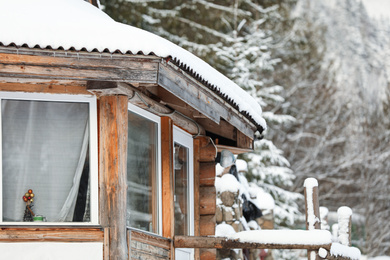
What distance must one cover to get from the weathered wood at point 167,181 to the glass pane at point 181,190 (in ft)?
1.64

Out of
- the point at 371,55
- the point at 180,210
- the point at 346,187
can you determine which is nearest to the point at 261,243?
the point at 180,210

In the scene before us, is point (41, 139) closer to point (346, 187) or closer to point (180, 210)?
point (180, 210)

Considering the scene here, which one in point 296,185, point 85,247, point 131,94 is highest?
point 296,185

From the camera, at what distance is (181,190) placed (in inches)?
408

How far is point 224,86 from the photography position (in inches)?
367

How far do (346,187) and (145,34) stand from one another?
79.3 feet

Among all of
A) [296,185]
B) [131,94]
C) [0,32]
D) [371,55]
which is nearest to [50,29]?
[0,32]

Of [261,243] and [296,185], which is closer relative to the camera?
[261,243]

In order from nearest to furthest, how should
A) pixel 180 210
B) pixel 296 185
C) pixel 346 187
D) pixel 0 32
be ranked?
pixel 0 32 < pixel 180 210 < pixel 296 185 < pixel 346 187

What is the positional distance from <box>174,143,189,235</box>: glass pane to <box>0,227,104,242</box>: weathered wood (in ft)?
7.57

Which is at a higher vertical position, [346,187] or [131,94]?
[346,187]

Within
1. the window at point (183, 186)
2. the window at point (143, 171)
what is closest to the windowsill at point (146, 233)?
the window at point (143, 171)

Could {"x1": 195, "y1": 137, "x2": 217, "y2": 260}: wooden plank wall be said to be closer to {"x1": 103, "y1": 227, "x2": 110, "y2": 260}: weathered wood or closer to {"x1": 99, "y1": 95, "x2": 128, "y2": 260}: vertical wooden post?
{"x1": 99, "y1": 95, "x2": 128, "y2": 260}: vertical wooden post

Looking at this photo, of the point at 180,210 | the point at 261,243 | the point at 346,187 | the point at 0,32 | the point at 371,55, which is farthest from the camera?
the point at 371,55
